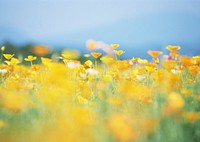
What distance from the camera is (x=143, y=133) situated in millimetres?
1615

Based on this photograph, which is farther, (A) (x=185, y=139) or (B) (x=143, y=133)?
(A) (x=185, y=139)

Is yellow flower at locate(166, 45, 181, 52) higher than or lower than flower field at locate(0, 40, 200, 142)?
higher

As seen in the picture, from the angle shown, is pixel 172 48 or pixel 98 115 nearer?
pixel 98 115

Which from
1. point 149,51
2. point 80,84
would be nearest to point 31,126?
point 80,84

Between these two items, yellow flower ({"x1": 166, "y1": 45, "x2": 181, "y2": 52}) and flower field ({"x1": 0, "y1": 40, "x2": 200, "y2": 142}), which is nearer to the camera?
flower field ({"x1": 0, "y1": 40, "x2": 200, "y2": 142})

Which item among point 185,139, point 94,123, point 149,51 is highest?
point 149,51

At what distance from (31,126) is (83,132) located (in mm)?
421

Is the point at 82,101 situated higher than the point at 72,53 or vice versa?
the point at 72,53

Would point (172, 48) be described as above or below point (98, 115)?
above

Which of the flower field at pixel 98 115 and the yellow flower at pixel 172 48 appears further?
the yellow flower at pixel 172 48

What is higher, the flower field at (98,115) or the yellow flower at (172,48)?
the yellow flower at (172,48)

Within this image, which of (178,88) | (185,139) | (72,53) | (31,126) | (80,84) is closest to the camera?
(185,139)

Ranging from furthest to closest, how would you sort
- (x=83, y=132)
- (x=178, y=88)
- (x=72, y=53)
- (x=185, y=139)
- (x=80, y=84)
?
(x=80, y=84) < (x=178, y=88) < (x=72, y=53) < (x=185, y=139) < (x=83, y=132)

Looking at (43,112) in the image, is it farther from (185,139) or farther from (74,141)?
(185,139)
